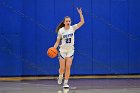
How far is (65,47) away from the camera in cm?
1034

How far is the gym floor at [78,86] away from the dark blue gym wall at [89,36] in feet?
2.03

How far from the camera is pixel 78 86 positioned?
36.8 feet

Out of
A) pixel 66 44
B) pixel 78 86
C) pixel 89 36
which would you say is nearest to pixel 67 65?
pixel 66 44

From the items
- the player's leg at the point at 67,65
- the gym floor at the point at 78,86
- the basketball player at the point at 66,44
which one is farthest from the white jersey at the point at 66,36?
the gym floor at the point at 78,86

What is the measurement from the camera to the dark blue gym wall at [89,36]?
504 inches

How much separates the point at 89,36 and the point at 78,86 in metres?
2.31

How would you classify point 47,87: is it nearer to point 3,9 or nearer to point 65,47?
Answer: point 65,47

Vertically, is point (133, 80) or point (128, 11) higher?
point (128, 11)

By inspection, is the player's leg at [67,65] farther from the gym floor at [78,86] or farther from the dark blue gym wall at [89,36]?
the dark blue gym wall at [89,36]

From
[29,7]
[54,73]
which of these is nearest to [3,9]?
[29,7]

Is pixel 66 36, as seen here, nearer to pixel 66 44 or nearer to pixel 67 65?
pixel 66 44

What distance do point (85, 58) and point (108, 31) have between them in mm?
1133

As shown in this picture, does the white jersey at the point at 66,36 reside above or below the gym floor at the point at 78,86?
above

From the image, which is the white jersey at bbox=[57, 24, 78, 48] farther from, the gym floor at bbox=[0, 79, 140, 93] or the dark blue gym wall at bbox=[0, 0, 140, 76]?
the dark blue gym wall at bbox=[0, 0, 140, 76]
